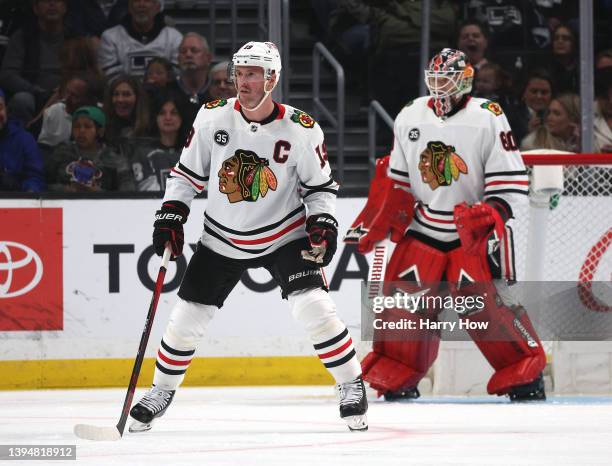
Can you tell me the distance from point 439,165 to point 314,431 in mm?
1668

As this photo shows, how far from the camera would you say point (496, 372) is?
19.3 feet

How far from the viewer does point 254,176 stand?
448 centimetres

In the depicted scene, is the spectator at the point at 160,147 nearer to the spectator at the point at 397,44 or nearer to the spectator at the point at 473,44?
the spectator at the point at 397,44

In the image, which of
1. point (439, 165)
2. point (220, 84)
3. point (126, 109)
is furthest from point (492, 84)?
point (439, 165)

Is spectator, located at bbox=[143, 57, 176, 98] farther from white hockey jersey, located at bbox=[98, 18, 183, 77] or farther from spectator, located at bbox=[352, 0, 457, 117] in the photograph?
spectator, located at bbox=[352, 0, 457, 117]

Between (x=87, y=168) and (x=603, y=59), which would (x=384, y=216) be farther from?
(x=603, y=59)

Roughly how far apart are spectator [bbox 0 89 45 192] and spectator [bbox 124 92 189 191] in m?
0.51

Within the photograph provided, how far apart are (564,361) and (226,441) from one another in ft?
7.91

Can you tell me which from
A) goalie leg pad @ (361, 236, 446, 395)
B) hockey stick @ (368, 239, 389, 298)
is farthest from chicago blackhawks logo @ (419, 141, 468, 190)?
hockey stick @ (368, 239, 389, 298)

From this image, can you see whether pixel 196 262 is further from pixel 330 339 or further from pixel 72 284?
pixel 72 284

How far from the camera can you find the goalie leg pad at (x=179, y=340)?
4.46 meters

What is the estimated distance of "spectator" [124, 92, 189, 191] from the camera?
290 inches

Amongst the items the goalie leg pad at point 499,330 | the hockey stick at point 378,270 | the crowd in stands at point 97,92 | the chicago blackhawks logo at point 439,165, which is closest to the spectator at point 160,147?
the crowd in stands at point 97,92

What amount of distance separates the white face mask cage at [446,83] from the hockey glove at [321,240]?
1.50 meters
